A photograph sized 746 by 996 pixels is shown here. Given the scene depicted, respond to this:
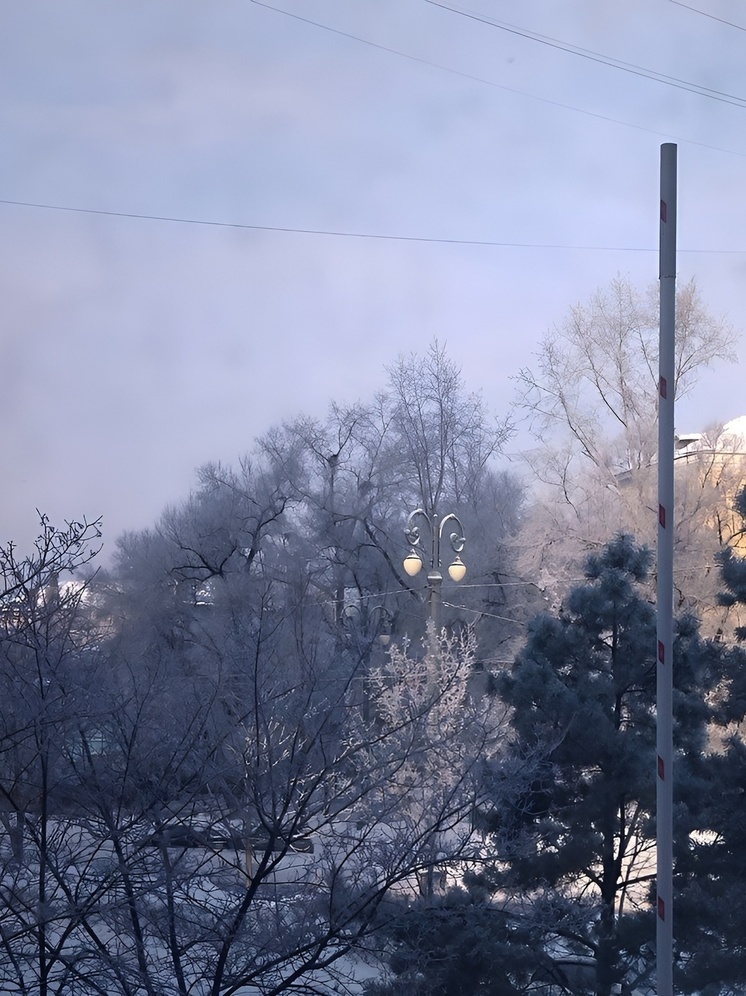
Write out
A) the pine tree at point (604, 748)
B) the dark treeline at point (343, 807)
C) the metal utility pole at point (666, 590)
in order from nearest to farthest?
1. the metal utility pole at point (666, 590)
2. the dark treeline at point (343, 807)
3. the pine tree at point (604, 748)

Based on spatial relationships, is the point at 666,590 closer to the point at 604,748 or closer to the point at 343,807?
the point at 343,807

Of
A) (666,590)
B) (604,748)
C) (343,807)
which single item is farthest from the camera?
(604,748)

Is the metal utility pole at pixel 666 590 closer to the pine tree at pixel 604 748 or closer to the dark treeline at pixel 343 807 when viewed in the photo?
the dark treeline at pixel 343 807

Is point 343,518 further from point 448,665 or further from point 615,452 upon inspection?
point 448,665

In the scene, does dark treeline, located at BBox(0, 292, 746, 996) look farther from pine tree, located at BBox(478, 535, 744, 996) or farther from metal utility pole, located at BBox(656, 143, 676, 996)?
metal utility pole, located at BBox(656, 143, 676, 996)

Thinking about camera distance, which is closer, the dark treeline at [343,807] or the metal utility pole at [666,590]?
the metal utility pole at [666,590]

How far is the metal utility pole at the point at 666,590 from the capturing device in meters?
5.18

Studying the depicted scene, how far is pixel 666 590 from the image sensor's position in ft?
17.6

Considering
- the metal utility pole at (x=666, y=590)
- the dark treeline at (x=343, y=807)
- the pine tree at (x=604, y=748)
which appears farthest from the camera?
the pine tree at (x=604, y=748)

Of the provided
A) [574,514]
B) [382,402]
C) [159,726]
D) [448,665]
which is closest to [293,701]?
[159,726]

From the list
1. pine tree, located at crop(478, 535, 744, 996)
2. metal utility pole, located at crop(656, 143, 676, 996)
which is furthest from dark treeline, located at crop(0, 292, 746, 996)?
metal utility pole, located at crop(656, 143, 676, 996)

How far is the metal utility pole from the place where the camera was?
5.18m

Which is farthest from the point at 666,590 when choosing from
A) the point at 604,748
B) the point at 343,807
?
the point at 604,748

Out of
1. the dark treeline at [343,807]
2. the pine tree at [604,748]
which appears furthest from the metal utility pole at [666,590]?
the pine tree at [604,748]
